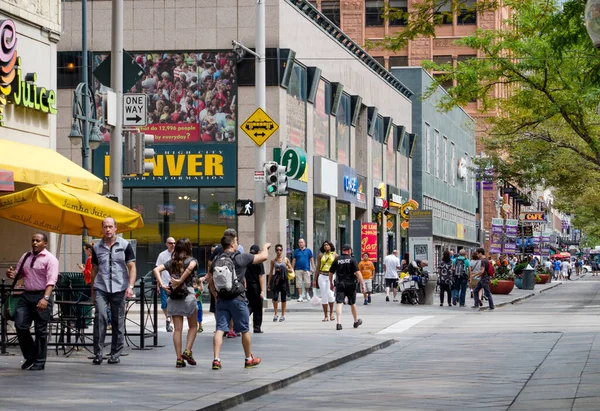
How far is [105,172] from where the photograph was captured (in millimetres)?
39625

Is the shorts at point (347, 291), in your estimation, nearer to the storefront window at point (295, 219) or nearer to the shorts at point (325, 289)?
the shorts at point (325, 289)

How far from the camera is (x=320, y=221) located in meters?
45.4

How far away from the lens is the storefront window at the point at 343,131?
48.0 metres

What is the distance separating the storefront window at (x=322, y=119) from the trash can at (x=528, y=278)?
56.0ft

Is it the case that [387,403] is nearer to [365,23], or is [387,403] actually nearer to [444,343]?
[444,343]

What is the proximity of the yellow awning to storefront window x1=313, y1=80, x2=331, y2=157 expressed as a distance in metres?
24.2

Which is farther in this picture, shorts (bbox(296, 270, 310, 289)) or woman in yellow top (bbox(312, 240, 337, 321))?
shorts (bbox(296, 270, 310, 289))

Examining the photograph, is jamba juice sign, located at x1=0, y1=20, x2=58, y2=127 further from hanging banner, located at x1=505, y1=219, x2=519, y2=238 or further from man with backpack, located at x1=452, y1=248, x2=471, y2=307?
hanging banner, located at x1=505, y1=219, x2=519, y2=238

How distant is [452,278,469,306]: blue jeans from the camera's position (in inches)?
1436

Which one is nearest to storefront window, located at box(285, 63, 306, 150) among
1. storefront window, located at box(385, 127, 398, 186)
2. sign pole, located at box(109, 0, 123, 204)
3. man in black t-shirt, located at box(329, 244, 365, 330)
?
storefront window, located at box(385, 127, 398, 186)

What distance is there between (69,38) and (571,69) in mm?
16807

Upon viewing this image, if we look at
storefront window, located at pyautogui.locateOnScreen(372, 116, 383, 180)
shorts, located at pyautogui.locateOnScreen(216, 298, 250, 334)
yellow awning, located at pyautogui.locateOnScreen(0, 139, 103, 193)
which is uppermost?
storefront window, located at pyautogui.locateOnScreen(372, 116, 383, 180)

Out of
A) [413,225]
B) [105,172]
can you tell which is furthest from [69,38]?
[413,225]

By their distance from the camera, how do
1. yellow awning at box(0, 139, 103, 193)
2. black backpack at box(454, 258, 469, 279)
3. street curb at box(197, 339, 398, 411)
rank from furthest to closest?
black backpack at box(454, 258, 469, 279)
yellow awning at box(0, 139, 103, 193)
street curb at box(197, 339, 398, 411)
